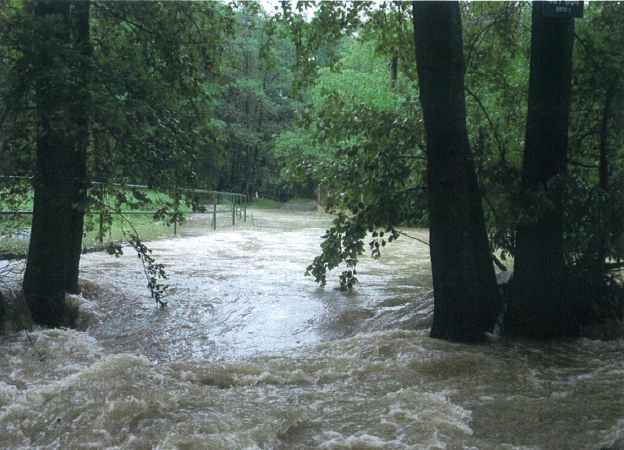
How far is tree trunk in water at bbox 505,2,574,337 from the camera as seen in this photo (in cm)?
529

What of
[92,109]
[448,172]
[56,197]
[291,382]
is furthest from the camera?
[56,197]

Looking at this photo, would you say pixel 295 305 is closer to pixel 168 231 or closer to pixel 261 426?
pixel 261 426

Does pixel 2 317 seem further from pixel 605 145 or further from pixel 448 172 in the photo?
pixel 605 145

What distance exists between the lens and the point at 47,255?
6.17 meters

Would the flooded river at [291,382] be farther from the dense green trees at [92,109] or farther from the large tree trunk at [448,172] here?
the dense green trees at [92,109]

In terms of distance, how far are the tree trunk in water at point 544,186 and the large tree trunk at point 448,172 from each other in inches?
17.9

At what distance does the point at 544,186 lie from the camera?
5.36 m

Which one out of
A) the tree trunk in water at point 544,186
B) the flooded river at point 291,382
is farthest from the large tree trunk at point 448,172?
the tree trunk in water at point 544,186

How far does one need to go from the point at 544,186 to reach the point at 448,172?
2.77 ft

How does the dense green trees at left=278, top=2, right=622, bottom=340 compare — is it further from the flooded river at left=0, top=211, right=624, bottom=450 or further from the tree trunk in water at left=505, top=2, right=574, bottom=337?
the flooded river at left=0, top=211, right=624, bottom=450

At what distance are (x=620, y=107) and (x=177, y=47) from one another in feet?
14.8

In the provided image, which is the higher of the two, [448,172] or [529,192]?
[448,172]

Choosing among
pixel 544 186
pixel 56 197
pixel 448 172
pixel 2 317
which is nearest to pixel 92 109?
pixel 56 197

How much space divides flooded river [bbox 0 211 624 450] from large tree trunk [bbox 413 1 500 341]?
13.3 inches
